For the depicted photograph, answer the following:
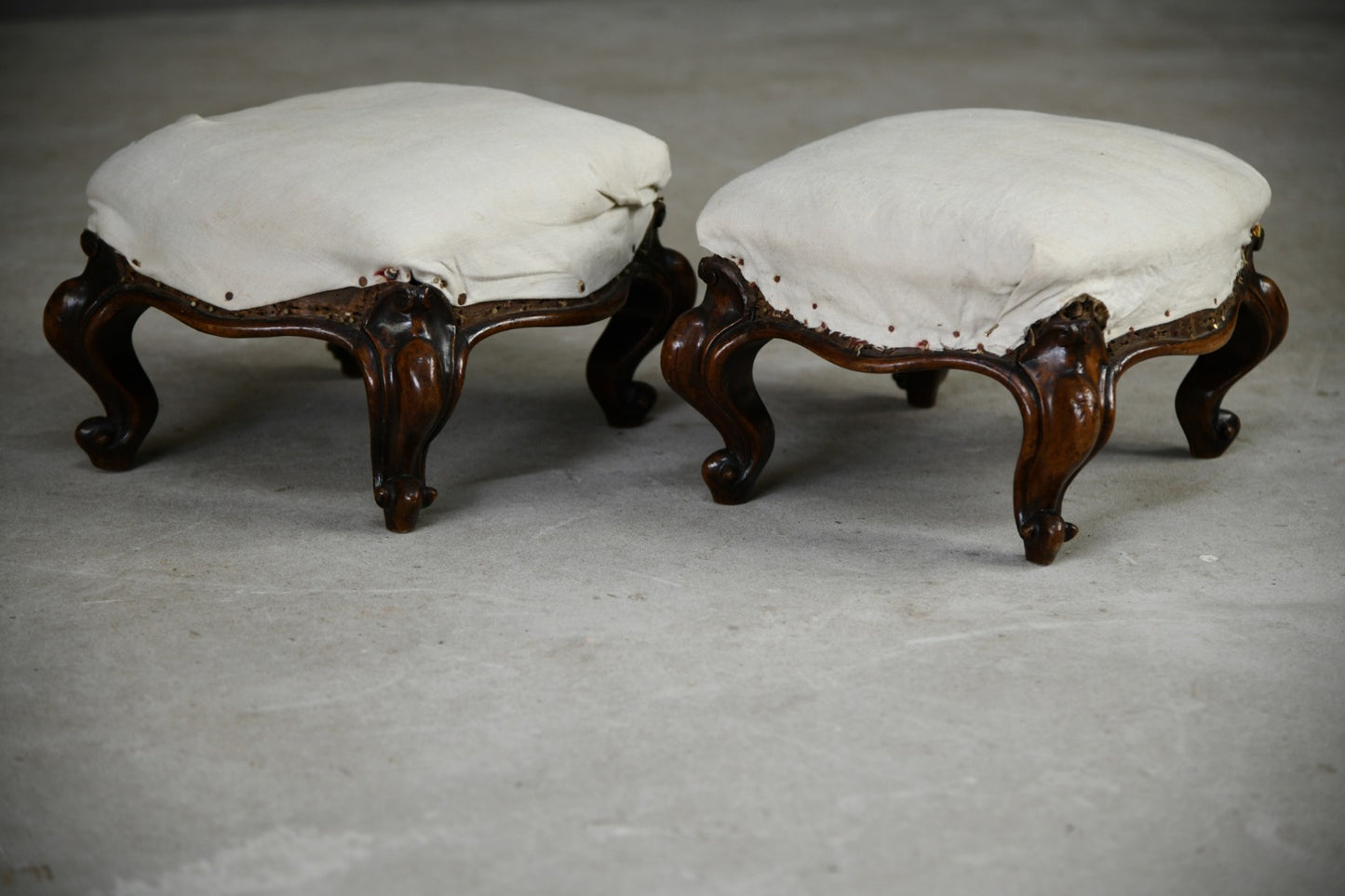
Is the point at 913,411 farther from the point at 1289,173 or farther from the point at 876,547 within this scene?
the point at 1289,173

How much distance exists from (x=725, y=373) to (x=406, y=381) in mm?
391

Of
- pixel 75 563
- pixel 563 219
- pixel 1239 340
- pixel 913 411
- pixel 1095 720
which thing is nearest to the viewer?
pixel 1095 720

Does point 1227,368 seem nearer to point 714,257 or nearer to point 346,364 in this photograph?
point 714,257

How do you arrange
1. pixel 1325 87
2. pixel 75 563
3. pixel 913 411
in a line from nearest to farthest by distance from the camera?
pixel 75 563
pixel 913 411
pixel 1325 87

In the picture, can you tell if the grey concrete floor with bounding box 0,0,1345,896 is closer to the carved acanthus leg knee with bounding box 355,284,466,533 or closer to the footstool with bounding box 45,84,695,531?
the carved acanthus leg knee with bounding box 355,284,466,533

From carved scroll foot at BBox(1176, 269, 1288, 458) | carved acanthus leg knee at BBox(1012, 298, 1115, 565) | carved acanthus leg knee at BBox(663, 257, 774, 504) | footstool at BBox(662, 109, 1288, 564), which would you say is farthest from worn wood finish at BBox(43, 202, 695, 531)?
carved scroll foot at BBox(1176, 269, 1288, 458)

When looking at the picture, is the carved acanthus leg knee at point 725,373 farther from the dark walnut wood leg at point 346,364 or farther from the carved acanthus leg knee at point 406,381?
the dark walnut wood leg at point 346,364

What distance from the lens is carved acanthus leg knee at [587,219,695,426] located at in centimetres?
210

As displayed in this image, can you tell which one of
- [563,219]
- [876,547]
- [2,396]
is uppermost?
[563,219]

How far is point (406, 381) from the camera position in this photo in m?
1.77

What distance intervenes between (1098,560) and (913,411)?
0.57 m

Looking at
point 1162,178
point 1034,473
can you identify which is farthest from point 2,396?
point 1162,178

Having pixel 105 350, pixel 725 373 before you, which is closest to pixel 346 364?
pixel 105 350

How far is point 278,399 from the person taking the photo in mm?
2322
